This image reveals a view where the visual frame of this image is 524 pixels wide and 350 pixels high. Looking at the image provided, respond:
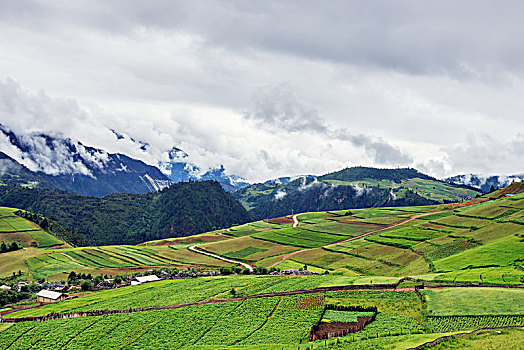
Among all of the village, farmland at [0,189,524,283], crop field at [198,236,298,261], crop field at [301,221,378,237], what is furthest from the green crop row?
crop field at [301,221,378,237]

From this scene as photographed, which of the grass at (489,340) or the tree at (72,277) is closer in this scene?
the grass at (489,340)

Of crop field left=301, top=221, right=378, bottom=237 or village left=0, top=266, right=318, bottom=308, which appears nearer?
village left=0, top=266, right=318, bottom=308

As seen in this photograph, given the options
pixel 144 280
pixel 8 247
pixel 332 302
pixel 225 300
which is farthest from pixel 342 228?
pixel 8 247

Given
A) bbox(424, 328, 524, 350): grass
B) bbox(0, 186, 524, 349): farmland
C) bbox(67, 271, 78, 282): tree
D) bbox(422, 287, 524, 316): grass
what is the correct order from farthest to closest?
bbox(67, 271, 78, 282): tree, bbox(422, 287, 524, 316): grass, bbox(0, 186, 524, 349): farmland, bbox(424, 328, 524, 350): grass

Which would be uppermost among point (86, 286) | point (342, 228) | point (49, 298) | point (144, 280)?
point (342, 228)

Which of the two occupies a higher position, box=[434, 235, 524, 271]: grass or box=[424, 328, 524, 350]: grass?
box=[424, 328, 524, 350]: grass

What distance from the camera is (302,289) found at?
69.6m

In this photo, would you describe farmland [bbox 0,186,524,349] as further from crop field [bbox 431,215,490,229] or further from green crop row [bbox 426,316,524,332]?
crop field [bbox 431,215,490,229]

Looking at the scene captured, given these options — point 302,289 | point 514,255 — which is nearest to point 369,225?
point 514,255

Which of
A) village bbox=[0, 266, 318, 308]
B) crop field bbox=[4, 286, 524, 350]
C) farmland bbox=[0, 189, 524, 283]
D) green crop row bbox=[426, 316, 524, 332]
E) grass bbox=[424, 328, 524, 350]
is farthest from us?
village bbox=[0, 266, 318, 308]

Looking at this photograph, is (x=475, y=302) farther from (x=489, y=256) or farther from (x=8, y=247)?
(x=8, y=247)

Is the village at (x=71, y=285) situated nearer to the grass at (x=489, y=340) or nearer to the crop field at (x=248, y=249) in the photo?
the crop field at (x=248, y=249)

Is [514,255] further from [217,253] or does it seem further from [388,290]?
[217,253]

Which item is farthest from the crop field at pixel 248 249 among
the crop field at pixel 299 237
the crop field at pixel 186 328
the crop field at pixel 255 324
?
the crop field at pixel 186 328
